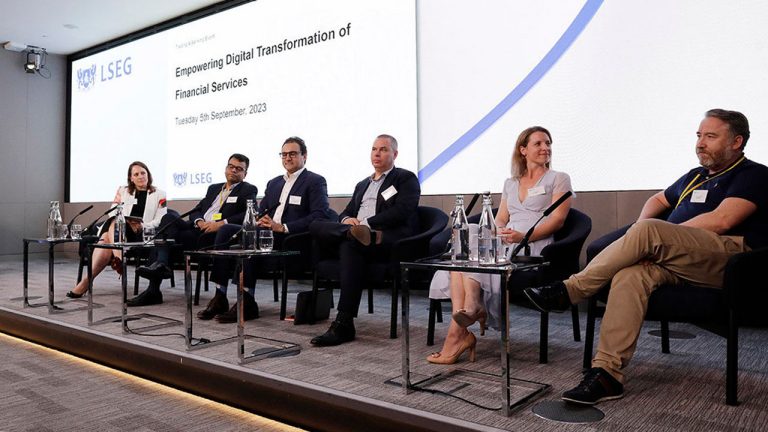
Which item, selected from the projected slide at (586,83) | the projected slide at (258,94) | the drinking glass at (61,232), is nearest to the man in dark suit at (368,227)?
the projected slide at (586,83)

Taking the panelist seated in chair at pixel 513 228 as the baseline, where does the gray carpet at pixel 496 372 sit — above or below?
below

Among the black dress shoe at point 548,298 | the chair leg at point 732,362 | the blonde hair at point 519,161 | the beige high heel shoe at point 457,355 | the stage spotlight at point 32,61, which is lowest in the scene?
the beige high heel shoe at point 457,355

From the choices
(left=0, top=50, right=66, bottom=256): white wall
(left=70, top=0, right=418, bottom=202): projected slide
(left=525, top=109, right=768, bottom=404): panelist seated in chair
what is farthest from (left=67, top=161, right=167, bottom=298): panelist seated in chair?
(left=0, top=50, right=66, bottom=256): white wall

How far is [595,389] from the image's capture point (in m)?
1.86

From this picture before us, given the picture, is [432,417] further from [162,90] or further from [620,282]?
[162,90]

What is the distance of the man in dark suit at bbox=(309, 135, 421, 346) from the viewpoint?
110 inches

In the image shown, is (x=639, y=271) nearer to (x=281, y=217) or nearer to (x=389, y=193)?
(x=389, y=193)

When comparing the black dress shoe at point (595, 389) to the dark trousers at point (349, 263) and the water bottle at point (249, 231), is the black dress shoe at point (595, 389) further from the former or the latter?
the water bottle at point (249, 231)

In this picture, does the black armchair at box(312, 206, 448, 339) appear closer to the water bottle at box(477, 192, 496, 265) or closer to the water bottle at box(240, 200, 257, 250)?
the water bottle at box(240, 200, 257, 250)

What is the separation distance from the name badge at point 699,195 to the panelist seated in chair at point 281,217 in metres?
2.06

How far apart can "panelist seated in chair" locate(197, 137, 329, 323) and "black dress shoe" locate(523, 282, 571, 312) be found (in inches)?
65.5

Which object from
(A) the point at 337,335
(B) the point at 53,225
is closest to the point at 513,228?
(A) the point at 337,335

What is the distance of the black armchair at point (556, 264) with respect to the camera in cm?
240

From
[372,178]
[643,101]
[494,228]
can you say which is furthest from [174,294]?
A: [643,101]
